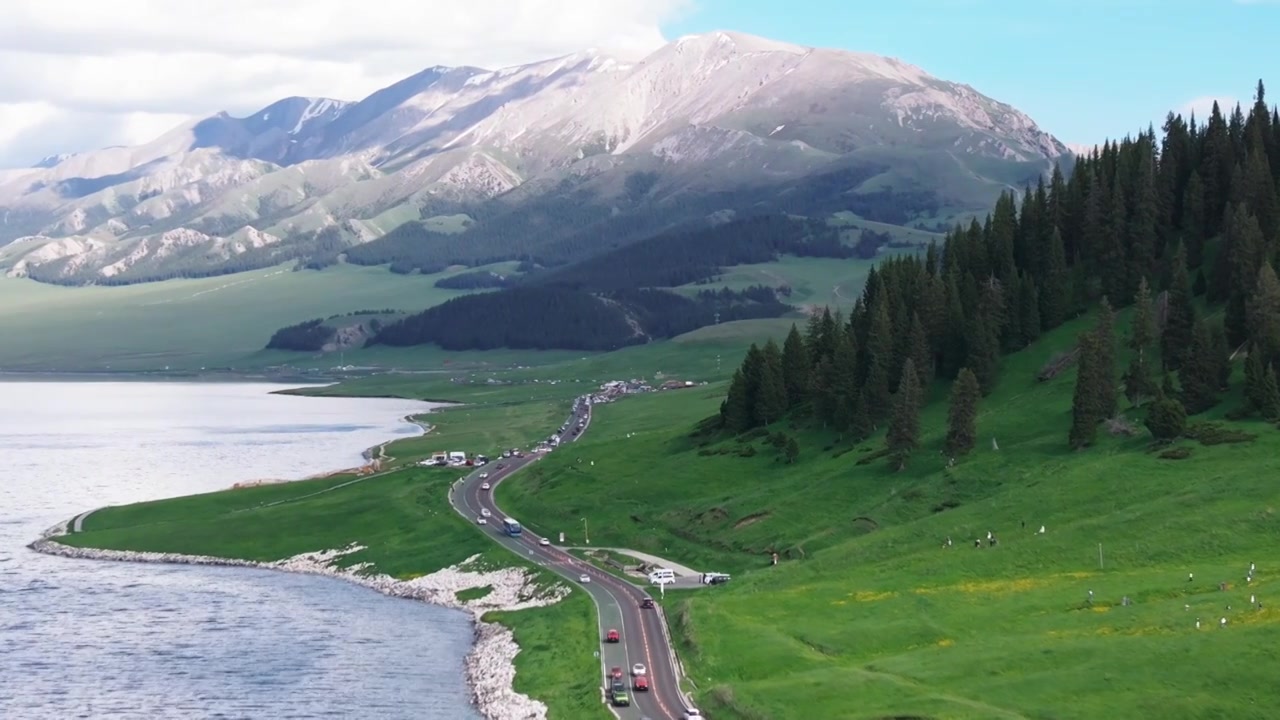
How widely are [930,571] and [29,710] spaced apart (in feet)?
183

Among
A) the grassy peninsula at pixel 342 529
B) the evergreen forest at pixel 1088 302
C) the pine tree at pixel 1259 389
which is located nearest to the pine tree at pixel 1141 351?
the evergreen forest at pixel 1088 302

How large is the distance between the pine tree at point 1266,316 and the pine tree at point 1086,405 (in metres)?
12.5

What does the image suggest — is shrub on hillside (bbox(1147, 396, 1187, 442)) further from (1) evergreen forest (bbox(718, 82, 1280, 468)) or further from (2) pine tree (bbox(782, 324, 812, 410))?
(2) pine tree (bbox(782, 324, 812, 410))

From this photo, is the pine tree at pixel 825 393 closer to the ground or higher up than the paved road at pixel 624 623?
higher up

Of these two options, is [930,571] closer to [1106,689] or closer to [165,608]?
[1106,689]

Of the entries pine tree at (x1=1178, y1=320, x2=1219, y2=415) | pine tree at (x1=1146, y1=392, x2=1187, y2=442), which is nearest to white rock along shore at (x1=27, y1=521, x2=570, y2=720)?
pine tree at (x1=1146, y1=392, x2=1187, y2=442)

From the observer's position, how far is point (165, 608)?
405 ft

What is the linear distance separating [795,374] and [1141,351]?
143ft

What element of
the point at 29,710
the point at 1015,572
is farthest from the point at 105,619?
the point at 1015,572

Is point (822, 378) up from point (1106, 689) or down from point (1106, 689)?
up

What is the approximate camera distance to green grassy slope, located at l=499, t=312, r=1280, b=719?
7475cm

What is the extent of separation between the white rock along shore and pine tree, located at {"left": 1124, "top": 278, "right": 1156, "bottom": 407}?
52.0 metres

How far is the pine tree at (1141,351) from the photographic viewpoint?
132m

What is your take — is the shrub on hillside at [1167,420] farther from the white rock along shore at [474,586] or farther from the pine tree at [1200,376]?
the white rock along shore at [474,586]
